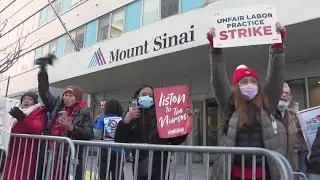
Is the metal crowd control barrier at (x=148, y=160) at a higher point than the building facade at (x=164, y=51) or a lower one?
lower

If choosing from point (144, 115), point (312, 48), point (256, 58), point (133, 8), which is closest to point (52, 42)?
point (133, 8)

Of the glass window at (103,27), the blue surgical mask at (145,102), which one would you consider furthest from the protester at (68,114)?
the glass window at (103,27)

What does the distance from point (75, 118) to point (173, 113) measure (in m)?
1.30

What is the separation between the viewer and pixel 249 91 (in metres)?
3.15

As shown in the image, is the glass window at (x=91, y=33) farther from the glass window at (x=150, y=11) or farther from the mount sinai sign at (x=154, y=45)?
the glass window at (x=150, y=11)

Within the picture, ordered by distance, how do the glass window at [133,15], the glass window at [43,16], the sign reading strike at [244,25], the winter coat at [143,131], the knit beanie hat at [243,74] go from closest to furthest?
the knit beanie hat at [243,74] < the sign reading strike at [244,25] < the winter coat at [143,131] < the glass window at [133,15] < the glass window at [43,16]

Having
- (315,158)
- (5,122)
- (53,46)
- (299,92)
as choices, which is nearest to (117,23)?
(53,46)

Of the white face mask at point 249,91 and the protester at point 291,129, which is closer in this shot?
the white face mask at point 249,91

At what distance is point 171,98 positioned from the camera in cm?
399

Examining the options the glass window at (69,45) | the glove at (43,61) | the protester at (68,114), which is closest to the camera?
the protester at (68,114)

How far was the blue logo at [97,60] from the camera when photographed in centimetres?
1415

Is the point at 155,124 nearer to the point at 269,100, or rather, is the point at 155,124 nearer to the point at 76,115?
the point at 76,115

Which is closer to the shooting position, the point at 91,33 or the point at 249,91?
the point at 249,91

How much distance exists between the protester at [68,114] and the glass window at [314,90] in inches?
308
